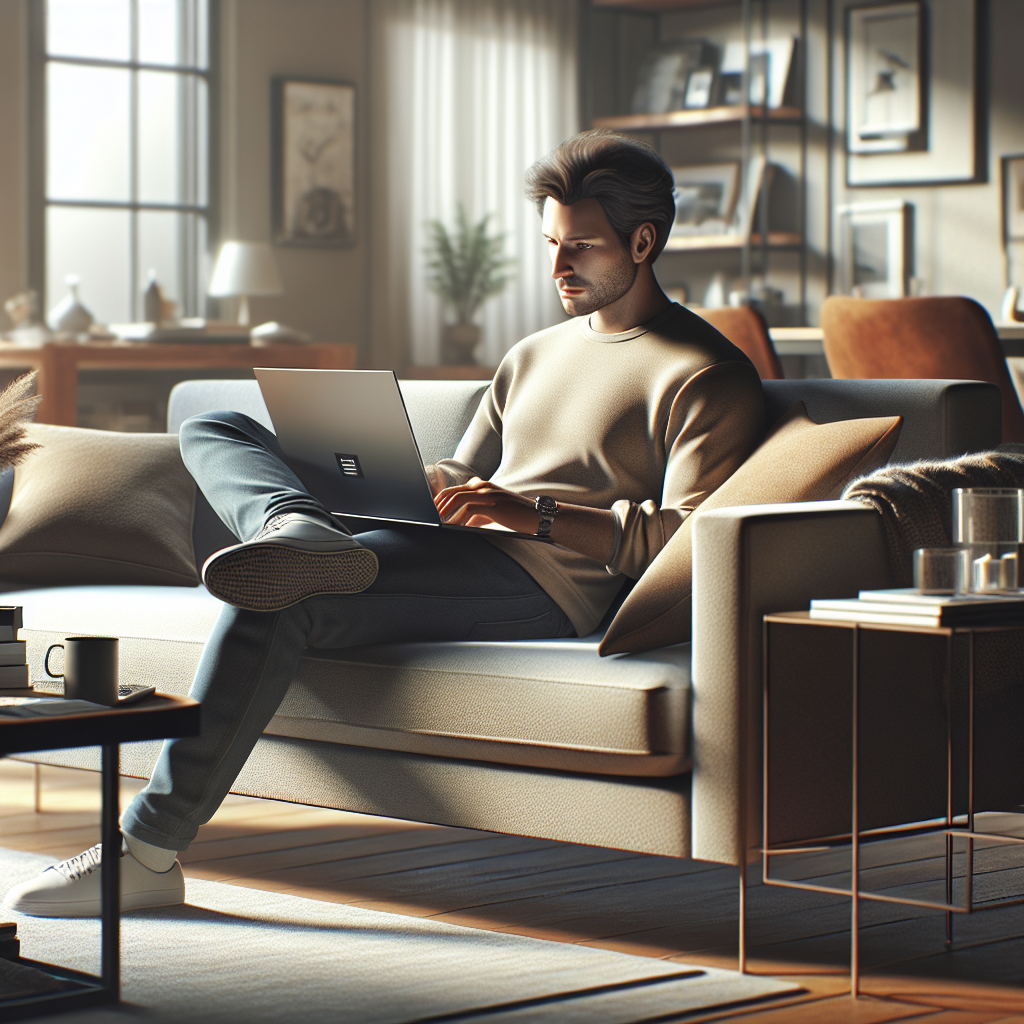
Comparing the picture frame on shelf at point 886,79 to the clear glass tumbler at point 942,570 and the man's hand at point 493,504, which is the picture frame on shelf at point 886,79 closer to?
the man's hand at point 493,504

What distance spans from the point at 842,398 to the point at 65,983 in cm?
134

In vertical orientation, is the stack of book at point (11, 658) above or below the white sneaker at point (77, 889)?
→ above

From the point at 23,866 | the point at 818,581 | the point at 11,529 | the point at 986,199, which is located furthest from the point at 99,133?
the point at 818,581

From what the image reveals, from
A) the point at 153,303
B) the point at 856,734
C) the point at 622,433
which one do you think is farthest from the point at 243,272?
the point at 856,734

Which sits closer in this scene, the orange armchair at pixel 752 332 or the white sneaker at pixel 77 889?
the white sneaker at pixel 77 889

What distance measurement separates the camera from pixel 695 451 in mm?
2377

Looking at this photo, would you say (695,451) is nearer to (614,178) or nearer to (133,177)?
(614,178)

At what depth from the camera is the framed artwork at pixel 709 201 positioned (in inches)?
301

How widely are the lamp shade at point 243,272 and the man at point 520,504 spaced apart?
4268mm

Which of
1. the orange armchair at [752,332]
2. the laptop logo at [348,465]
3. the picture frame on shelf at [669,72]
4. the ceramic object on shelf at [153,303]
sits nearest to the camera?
the laptop logo at [348,465]

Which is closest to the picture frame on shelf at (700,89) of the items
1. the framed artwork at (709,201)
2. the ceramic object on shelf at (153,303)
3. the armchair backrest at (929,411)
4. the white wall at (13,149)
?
the framed artwork at (709,201)

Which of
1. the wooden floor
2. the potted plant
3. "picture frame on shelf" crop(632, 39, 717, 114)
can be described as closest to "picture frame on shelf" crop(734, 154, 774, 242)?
"picture frame on shelf" crop(632, 39, 717, 114)

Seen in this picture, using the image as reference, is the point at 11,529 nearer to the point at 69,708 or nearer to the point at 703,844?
the point at 69,708

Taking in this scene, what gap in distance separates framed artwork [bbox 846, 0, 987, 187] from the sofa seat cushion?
524 centimetres
